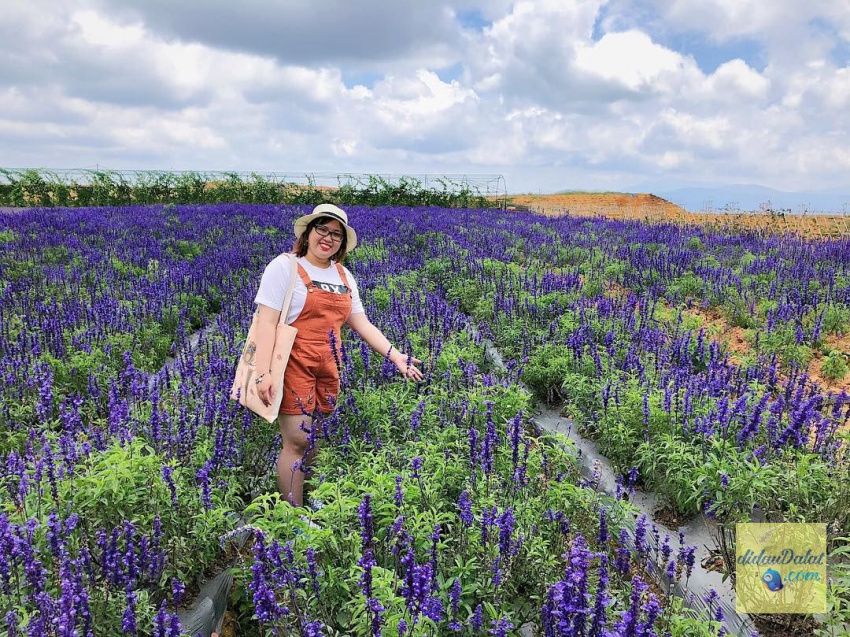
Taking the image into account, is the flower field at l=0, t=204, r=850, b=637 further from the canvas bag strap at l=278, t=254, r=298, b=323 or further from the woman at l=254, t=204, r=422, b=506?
the canvas bag strap at l=278, t=254, r=298, b=323

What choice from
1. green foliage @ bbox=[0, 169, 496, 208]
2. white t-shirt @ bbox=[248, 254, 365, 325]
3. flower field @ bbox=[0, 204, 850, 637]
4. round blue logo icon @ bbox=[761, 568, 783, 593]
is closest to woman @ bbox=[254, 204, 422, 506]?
white t-shirt @ bbox=[248, 254, 365, 325]

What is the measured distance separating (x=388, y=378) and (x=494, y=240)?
8.52 metres

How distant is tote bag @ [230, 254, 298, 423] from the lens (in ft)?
11.5

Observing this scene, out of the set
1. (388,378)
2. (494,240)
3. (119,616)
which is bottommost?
(119,616)

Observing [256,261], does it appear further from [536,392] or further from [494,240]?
[536,392]

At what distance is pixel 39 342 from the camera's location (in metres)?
5.86

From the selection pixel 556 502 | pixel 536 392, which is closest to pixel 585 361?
pixel 536 392

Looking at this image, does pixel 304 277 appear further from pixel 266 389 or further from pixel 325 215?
pixel 266 389

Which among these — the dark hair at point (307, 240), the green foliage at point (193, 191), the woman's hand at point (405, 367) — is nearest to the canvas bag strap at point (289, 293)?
the dark hair at point (307, 240)

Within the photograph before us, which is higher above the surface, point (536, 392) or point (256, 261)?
point (256, 261)

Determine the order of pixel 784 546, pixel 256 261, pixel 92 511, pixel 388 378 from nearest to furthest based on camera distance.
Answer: pixel 92 511
pixel 784 546
pixel 388 378
pixel 256 261

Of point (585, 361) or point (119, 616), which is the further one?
point (585, 361)

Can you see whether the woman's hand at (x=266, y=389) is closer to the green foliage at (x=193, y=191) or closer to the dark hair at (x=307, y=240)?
the dark hair at (x=307, y=240)

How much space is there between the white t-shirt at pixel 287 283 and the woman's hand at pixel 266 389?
423mm
